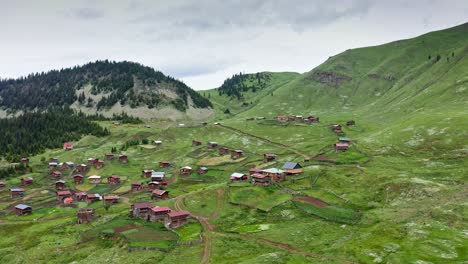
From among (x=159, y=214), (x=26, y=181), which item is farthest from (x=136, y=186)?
(x=26, y=181)

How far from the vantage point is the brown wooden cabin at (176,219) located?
357 ft

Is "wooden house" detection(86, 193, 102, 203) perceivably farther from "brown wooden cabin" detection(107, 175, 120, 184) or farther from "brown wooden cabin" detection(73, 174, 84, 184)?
"brown wooden cabin" detection(73, 174, 84, 184)

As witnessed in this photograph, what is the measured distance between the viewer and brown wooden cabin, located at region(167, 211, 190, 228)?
10888 cm

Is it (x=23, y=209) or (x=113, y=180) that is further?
(x=113, y=180)

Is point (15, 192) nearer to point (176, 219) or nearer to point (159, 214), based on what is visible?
point (159, 214)

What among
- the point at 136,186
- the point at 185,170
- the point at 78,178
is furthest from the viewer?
the point at 78,178

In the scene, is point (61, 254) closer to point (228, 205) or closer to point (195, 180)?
point (228, 205)

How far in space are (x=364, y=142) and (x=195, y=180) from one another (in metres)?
84.3

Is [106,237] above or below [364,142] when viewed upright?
below

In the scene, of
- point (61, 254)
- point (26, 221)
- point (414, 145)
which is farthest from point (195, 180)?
point (414, 145)

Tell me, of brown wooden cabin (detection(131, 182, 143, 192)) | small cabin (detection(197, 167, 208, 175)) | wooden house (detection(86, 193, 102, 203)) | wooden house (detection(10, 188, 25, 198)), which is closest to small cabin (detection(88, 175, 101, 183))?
brown wooden cabin (detection(131, 182, 143, 192))

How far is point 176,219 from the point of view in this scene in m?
109

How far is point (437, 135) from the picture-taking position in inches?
6388

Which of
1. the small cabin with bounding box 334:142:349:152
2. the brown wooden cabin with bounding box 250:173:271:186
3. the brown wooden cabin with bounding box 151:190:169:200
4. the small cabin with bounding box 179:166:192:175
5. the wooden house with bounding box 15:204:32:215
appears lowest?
the wooden house with bounding box 15:204:32:215
